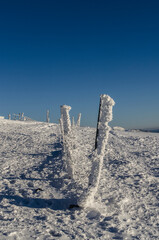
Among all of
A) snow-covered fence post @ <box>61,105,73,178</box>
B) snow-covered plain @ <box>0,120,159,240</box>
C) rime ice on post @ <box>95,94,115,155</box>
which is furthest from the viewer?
snow-covered fence post @ <box>61,105,73,178</box>

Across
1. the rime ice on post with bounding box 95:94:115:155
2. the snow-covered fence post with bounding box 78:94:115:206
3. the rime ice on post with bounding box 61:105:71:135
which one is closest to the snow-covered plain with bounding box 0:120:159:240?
the snow-covered fence post with bounding box 78:94:115:206

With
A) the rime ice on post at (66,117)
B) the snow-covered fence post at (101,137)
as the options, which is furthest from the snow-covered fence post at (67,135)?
the snow-covered fence post at (101,137)

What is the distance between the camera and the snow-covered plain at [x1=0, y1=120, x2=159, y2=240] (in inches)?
188

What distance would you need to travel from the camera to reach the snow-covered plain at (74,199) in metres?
4.78

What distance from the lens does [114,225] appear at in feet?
Answer: 16.5

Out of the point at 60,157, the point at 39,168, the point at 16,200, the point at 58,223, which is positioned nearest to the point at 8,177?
the point at 39,168

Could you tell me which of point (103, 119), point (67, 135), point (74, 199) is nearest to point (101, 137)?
point (103, 119)

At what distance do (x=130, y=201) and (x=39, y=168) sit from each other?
4.42m

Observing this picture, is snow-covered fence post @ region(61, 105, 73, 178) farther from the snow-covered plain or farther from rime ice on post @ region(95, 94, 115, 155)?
rime ice on post @ region(95, 94, 115, 155)

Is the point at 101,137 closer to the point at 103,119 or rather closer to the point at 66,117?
the point at 103,119

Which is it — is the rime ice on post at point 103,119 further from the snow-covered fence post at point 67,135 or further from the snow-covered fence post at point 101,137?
the snow-covered fence post at point 67,135

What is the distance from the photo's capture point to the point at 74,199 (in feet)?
20.4

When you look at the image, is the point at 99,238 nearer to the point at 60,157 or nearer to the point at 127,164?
the point at 127,164

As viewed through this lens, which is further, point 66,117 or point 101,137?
point 66,117
